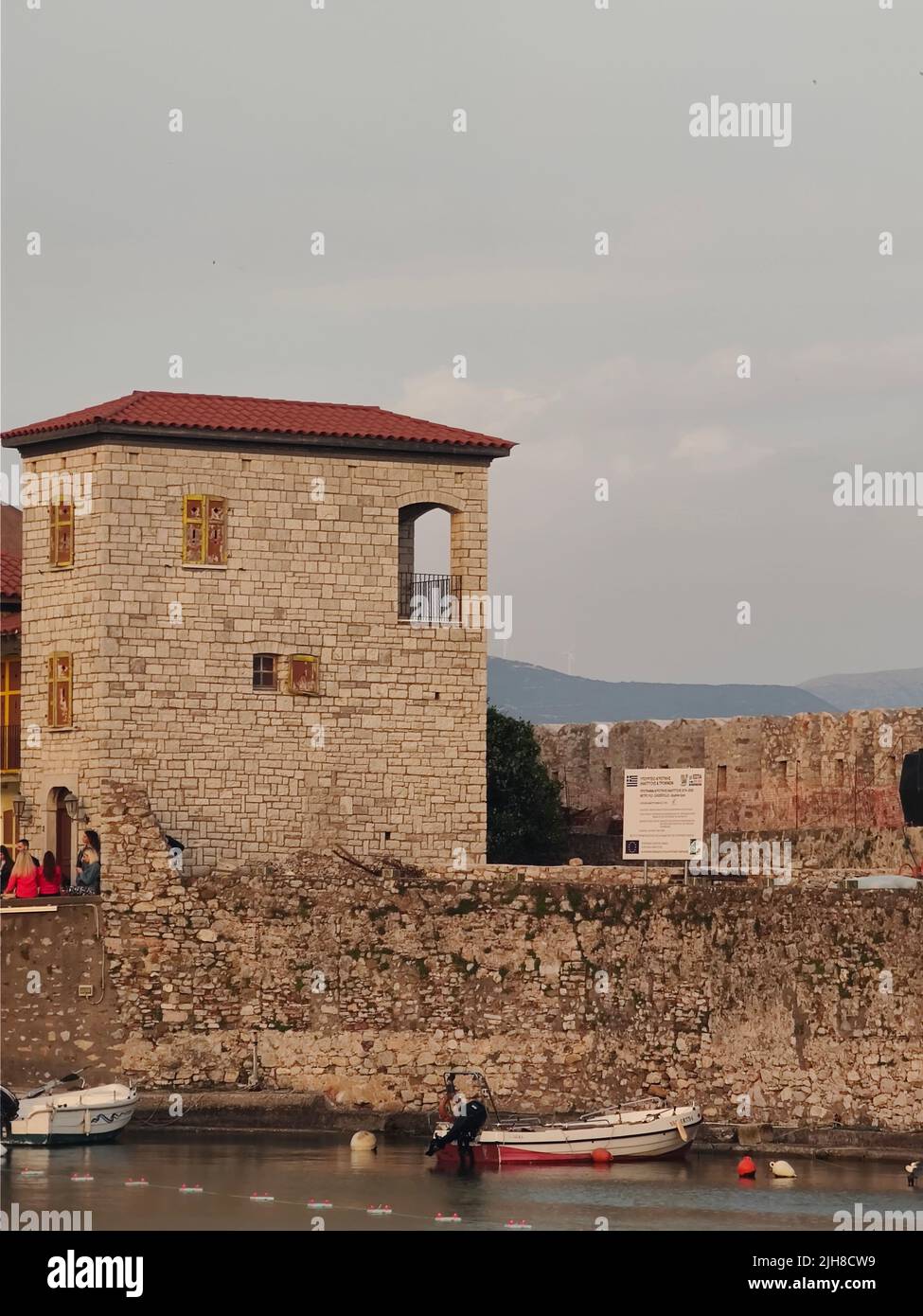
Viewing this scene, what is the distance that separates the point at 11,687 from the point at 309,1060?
35.6 ft

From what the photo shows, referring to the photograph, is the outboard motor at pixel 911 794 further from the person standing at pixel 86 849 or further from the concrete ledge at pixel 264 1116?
the person standing at pixel 86 849

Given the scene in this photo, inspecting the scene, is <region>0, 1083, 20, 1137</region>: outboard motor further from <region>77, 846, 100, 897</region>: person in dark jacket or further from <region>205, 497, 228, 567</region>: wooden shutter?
<region>205, 497, 228, 567</region>: wooden shutter

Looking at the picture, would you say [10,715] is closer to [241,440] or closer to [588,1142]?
[241,440]

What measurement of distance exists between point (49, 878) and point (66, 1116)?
6601 millimetres

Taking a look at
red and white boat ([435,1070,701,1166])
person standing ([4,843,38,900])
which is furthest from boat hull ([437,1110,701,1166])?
person standing ([4,843,38,900])

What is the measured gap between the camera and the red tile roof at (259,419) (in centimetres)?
5594

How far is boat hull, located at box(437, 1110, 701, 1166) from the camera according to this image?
4938cm

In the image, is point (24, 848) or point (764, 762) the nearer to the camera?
point (24, 848)

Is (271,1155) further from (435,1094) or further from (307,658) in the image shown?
(307,658)

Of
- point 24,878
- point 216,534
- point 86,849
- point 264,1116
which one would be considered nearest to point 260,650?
point 216,534

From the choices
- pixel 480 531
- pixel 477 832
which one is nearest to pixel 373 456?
pixel 480 531

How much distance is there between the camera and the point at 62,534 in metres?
56.4

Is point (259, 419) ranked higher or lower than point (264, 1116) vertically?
higher

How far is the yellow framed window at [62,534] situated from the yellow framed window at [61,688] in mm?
1650
